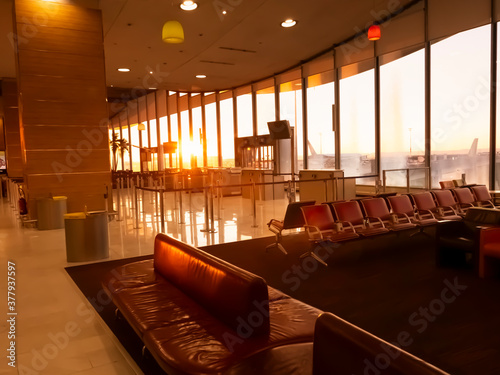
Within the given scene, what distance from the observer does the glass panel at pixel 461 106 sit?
8523mm

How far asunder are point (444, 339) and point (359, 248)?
3071 millimetres

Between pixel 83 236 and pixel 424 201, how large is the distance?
544 centimetres

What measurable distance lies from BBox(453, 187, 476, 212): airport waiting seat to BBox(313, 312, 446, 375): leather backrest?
646cm

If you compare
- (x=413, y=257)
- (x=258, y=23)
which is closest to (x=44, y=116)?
(x=258, y=23)

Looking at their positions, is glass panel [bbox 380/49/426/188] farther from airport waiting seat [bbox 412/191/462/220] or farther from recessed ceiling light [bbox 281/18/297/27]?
airport waiting seat [bbox 412/191/462/220]

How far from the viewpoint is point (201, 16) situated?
30.1 ft

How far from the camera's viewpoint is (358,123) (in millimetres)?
11680

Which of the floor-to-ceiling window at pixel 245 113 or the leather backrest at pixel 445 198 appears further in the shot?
the floor-to-ceiling window at pixel 245 113

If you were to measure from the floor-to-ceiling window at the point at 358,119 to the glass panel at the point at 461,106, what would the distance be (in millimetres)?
1961

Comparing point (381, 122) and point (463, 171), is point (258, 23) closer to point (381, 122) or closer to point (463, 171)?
point (381, 122)

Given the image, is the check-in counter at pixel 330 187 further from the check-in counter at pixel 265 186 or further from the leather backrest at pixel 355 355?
the leather backrest at pixel 355 355

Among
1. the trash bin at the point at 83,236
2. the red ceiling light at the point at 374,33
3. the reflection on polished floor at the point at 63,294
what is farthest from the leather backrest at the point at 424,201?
the trash bin at the point at 83,236

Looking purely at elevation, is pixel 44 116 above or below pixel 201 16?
below

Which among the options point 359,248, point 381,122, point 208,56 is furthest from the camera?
point 208,56
